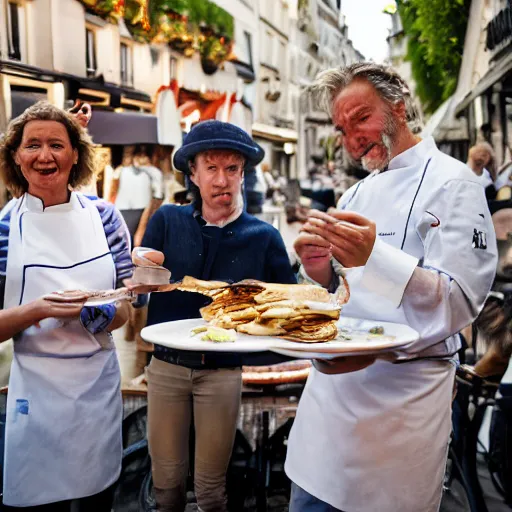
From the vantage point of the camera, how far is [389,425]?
1.55m

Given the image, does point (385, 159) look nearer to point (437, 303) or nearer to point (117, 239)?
point (437, 303)

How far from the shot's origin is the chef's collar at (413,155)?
1.61 m

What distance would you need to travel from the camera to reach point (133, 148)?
2.65m

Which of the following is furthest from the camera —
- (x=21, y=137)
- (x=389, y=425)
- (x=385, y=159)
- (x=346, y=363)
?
(x=21, y=137)

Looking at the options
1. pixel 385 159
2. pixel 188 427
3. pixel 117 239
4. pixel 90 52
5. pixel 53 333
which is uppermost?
pixel 90 52

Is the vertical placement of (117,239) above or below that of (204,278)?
above

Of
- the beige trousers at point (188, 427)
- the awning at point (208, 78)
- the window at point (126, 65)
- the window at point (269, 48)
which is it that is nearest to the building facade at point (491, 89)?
the window at point (269, 48)

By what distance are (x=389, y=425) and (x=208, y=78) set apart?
195 cm

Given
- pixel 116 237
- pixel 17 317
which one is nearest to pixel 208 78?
pixel 116 237

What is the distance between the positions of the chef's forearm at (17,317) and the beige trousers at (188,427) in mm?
480

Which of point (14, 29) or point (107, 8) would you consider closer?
point (14, 29)

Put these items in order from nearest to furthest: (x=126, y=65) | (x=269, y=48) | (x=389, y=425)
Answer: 1. (x=389, y=425)
2. (x=126, y=65)
3. (x=269, y=48)

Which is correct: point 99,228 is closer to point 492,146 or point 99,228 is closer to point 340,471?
point 340,471

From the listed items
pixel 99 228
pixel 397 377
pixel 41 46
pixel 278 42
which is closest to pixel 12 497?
pixel 99 228
